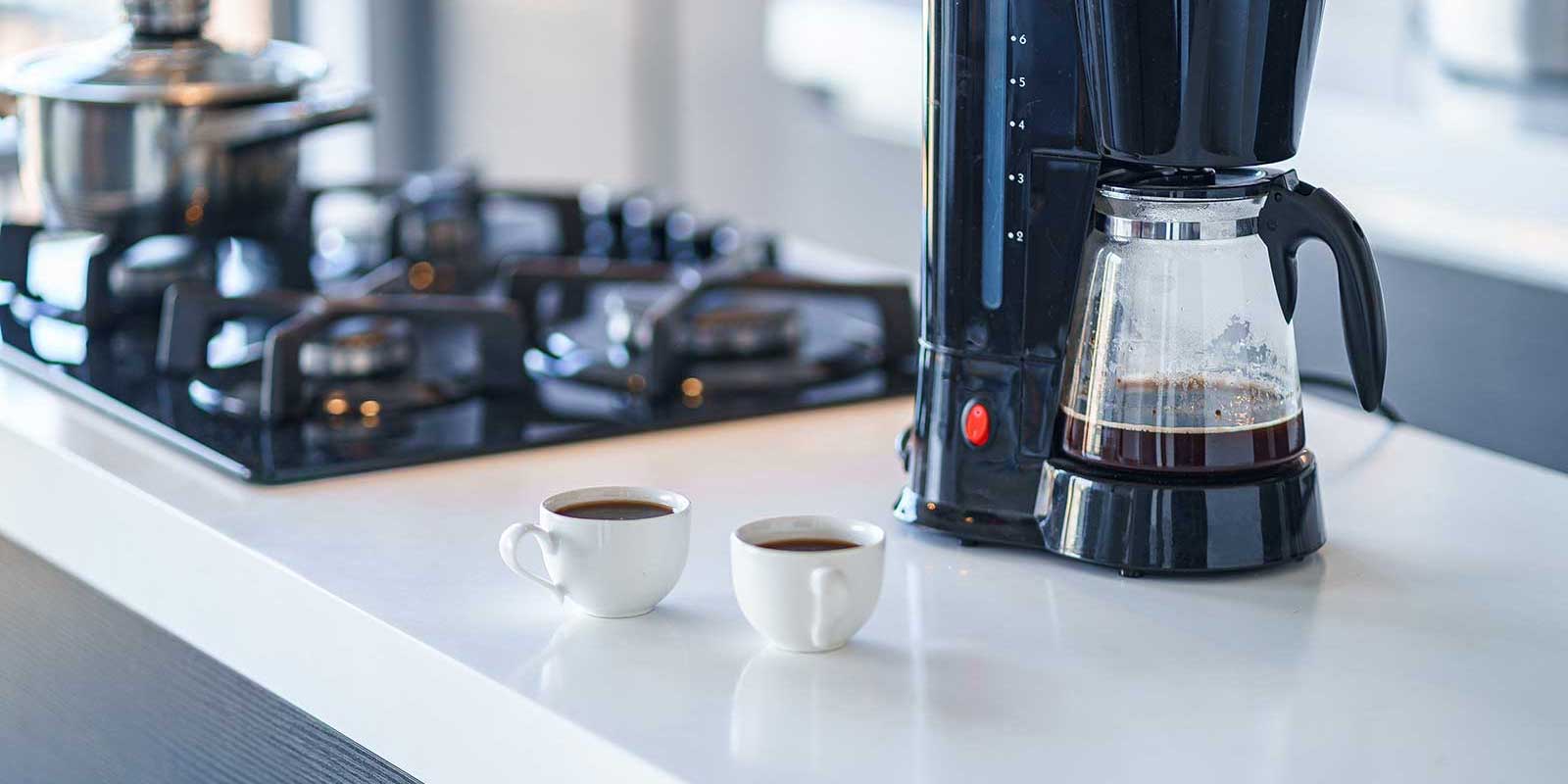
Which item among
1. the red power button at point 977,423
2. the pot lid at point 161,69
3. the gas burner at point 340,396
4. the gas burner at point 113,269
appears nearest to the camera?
the red power button at point 977,423

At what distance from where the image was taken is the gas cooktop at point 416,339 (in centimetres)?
117

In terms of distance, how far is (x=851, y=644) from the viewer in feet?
2.66

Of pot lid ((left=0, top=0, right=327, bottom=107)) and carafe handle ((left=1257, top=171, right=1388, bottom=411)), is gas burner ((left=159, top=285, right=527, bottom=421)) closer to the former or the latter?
pot lid ((left=0, top=0, right=327, bottom=107))

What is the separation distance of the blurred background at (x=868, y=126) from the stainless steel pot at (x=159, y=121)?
0.99 metres

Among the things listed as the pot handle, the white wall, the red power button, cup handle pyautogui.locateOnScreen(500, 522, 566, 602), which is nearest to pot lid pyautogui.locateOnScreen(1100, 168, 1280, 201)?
the red power button

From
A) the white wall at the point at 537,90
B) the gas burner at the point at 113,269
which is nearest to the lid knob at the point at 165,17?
the gas burner at the point at 113,269

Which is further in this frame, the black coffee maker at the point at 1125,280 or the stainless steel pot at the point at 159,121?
the stainless steel pot at the point at 159,121

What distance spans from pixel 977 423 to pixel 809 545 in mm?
184

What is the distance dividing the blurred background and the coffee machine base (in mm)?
774

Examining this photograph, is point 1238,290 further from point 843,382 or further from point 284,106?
point 284,106

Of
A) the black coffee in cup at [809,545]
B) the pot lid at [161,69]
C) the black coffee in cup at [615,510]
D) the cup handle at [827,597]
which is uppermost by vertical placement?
the pot lid at [161,69]

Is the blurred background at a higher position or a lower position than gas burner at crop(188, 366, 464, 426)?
higher

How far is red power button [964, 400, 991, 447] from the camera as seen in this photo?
3.19 ft

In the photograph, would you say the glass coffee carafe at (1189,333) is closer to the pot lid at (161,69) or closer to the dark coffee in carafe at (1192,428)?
the dark coffee in carafe at (1192,428)
